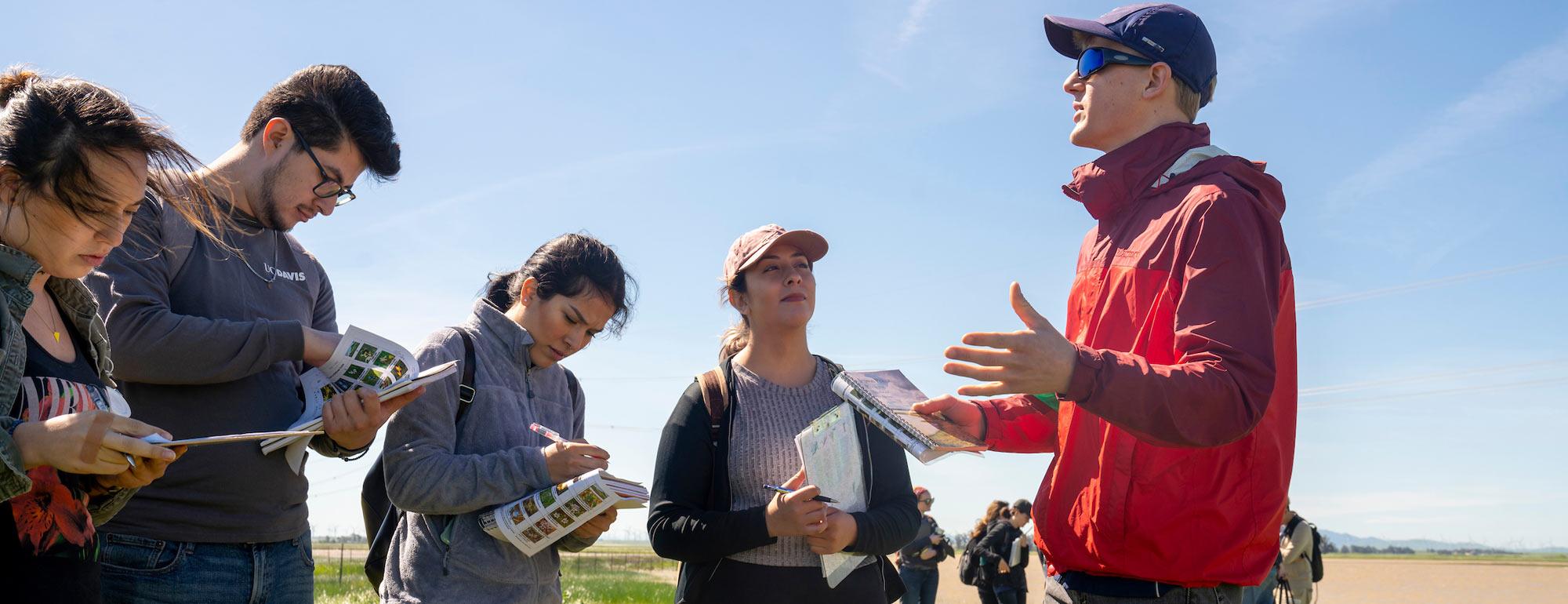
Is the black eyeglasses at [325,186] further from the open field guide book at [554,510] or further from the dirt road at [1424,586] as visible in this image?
the dirt road at [1424,586]

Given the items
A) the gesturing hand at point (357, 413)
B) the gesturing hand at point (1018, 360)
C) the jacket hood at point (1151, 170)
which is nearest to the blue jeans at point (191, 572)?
the gesturing hand at point (357, 413)

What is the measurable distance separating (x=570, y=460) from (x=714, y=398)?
58 cm

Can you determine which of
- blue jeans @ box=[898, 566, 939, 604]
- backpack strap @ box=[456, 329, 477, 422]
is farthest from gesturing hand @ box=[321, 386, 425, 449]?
blue jeans @ box=[898, 566, 939, 604]

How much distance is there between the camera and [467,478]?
3.72m

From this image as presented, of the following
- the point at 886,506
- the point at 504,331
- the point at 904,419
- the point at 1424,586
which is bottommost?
the point at 1424,586

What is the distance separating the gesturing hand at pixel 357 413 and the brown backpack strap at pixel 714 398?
3.60 feet

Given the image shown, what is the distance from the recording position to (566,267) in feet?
14.4

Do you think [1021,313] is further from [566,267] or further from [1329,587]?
[1329,587]

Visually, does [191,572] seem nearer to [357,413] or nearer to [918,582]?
[357,413]

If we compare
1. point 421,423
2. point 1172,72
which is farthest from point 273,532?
point 1172,72

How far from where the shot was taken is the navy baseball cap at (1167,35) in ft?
9.84

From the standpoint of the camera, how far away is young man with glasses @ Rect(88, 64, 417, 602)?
3.08 meters

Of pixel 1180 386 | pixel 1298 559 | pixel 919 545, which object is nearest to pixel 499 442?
pixel 1180 386

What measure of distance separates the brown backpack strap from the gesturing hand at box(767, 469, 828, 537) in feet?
1.42
